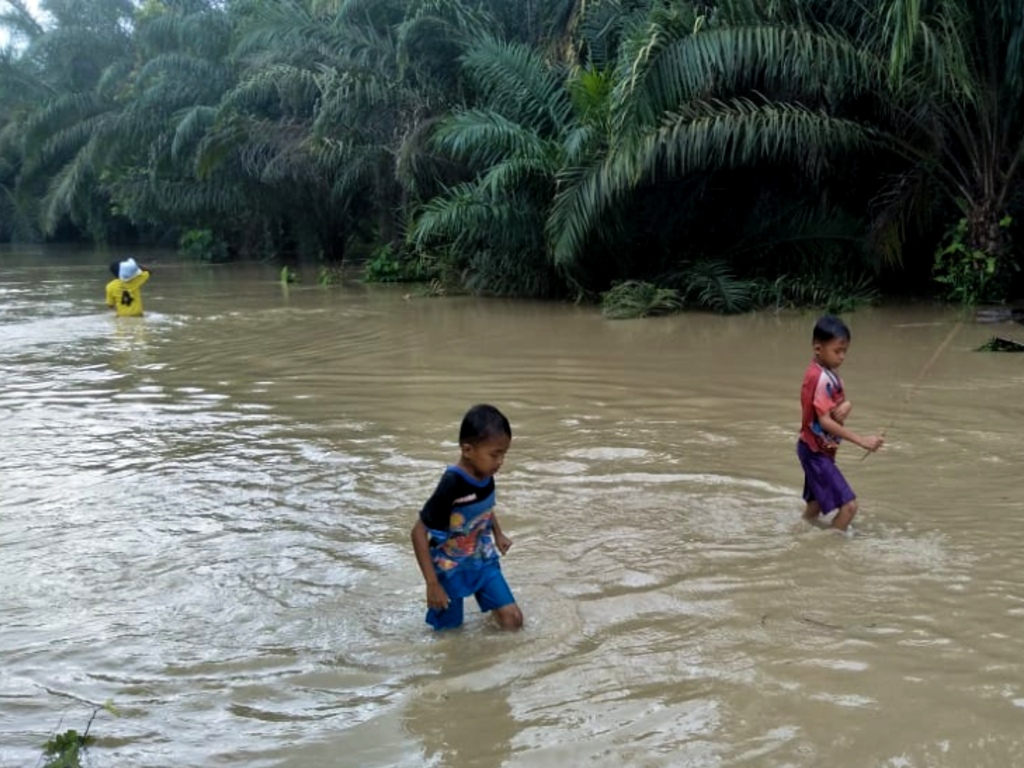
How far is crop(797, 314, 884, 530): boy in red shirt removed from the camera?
4.96 metres

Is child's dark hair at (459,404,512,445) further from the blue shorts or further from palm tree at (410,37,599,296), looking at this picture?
palm tree at (410,37,599,296)

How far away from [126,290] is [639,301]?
7.41m

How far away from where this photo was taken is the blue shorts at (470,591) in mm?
3961

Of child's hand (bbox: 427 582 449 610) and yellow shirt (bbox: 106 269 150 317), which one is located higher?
yellow shirt (bbox: 106 269 150 317)

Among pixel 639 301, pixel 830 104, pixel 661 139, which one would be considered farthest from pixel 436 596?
pixel 830 104

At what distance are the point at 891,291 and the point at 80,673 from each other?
13.5m

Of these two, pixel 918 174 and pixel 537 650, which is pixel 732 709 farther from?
pixel 918 174

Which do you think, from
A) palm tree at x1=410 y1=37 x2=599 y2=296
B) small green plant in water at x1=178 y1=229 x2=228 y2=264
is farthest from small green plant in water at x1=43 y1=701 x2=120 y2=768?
small green plant in water at x1=178 y1=229 x2=228 y2=264

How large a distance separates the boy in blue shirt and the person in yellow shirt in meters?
12.3

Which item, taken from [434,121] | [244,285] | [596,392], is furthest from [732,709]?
[244,285]

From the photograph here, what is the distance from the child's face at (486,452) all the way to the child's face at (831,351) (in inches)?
77.1

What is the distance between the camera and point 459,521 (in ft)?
12.9

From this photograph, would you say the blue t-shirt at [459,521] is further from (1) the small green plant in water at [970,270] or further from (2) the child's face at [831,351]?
(1) the small green plant in water at [970,270]

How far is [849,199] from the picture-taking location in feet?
48.0
